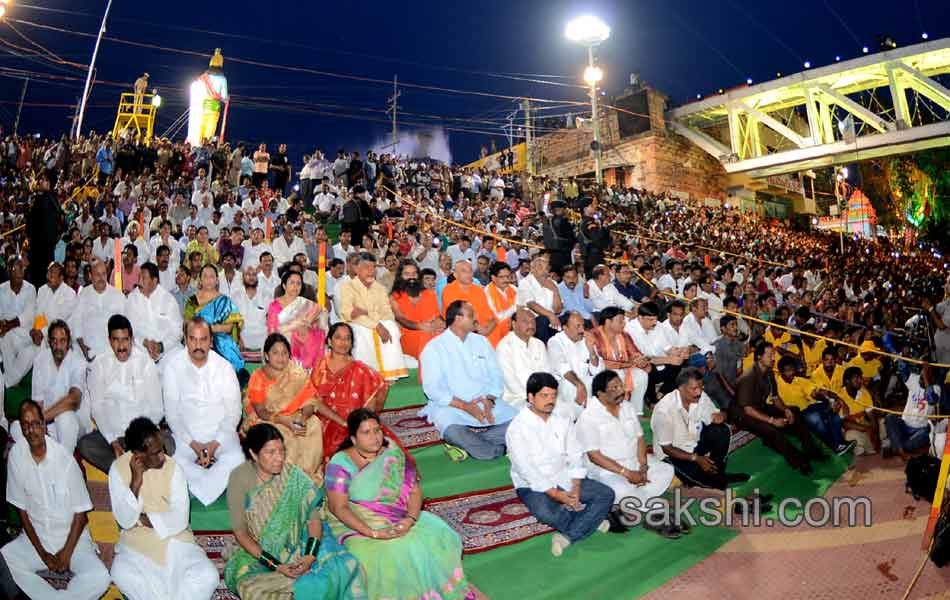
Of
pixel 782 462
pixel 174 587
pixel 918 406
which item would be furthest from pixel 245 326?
pixel 918 406

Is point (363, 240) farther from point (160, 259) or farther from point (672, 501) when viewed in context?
point (672, 501)

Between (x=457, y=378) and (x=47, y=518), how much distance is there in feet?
9.05

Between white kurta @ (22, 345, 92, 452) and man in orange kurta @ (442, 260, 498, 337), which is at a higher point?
man in orange kurta @ (442, 260, 498, 337)

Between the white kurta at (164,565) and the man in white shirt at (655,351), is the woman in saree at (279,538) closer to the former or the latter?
the white kurta at (164,565)

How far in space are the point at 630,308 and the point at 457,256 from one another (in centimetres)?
356

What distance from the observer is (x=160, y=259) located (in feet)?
25.8

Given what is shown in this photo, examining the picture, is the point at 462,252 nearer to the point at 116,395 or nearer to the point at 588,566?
the point at 116,395

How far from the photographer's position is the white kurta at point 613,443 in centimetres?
470

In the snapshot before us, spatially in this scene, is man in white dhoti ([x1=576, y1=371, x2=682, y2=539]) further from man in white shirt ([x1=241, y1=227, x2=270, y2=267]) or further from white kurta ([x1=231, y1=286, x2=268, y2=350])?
man in white shirt ([x1=241, y1=227, x2=270, y2=267])

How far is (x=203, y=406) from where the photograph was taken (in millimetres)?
4539

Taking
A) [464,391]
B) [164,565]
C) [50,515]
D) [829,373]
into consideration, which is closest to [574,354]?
[464,391]

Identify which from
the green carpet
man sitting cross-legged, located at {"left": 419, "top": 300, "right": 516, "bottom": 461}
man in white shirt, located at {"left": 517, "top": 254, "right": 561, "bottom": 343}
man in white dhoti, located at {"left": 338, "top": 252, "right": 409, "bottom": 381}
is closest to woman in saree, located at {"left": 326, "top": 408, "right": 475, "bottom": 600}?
the green carpet

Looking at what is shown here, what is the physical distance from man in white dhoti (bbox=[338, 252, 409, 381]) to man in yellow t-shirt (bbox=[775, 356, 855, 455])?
162 inches

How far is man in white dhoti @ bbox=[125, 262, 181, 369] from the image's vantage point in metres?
6.02
